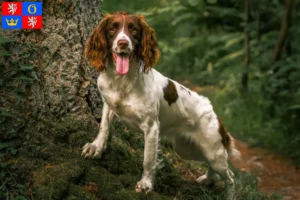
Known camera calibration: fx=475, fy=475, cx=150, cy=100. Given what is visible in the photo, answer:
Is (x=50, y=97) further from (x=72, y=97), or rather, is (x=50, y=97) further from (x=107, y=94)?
(x=107, y=94)

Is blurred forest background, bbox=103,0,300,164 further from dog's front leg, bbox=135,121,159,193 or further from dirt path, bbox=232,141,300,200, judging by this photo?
dog's front leg, bbox=135,121,159,193

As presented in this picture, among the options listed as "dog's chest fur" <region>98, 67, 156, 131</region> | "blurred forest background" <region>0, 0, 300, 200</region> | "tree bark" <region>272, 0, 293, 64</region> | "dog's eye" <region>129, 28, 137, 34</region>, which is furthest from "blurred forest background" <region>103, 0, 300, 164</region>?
"dog's eye" <region>129, 28, 137, 34</region>

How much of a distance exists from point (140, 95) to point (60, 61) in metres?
0.87

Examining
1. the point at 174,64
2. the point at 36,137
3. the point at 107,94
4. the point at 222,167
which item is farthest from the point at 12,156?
the point at 174,64

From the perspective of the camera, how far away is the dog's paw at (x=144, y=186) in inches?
161

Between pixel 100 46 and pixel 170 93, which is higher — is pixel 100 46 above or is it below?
above

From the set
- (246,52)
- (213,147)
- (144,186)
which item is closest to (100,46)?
(144,186)

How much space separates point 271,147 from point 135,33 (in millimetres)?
4799

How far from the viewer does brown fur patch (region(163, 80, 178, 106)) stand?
4384mm

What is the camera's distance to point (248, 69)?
32.2 ft

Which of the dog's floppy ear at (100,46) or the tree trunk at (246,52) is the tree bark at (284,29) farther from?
the dog's floppy ear at (100,46)

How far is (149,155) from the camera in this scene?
162 inches

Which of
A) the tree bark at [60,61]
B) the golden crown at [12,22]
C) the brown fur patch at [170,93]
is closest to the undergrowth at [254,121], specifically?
the brown fur patch at [170,93]

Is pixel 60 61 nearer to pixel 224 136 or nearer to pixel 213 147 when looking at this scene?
pixel 213 147
